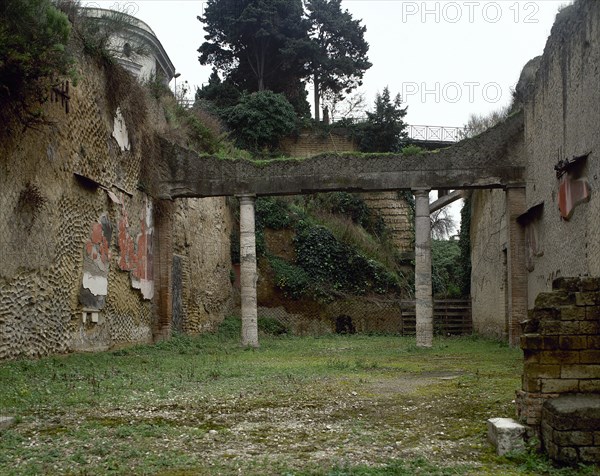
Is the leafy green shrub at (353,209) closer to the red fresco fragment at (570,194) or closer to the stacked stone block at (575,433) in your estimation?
the red fresco fragment at (570,194)

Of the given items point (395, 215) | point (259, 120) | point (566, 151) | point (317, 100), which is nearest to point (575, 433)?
point (566, 151)

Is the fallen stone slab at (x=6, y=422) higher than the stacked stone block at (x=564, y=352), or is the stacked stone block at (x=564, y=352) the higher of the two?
the stacked stone block at (x=564, y=352)

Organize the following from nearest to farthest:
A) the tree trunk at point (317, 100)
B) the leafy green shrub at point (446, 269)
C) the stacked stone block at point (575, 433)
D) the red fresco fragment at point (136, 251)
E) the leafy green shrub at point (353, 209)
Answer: the stacked stone block at point (575, 433)
the red fresco fragment at point (136, 251)
the leafy green shrub at point (446, 269)
the leafy green shrub at point (353, 209)
the tree trunk at point (317, 100)

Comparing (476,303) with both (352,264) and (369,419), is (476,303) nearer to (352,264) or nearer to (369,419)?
(352,264)

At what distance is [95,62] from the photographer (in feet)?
44.4

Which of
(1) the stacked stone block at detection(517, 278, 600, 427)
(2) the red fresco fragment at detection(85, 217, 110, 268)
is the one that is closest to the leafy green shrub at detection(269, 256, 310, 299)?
(2) the red fresco fragment at detection(85, 217, 110, 268)

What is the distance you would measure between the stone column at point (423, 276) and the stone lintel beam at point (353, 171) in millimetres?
550

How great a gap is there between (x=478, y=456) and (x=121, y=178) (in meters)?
11.6

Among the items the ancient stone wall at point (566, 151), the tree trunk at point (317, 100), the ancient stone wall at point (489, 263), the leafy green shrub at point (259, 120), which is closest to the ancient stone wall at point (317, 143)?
the leafy green shrub at point (259, 120)

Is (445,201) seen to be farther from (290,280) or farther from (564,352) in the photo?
(564,352)

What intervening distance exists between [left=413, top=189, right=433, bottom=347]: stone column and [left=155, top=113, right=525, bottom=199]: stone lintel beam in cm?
55

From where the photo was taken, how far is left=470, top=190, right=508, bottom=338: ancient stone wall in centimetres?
1823

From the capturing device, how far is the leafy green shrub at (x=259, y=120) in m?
29.6

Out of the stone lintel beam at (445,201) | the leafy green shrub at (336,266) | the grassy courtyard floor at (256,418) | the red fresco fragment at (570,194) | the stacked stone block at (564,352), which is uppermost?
the stone lintel beam at (445,201)
